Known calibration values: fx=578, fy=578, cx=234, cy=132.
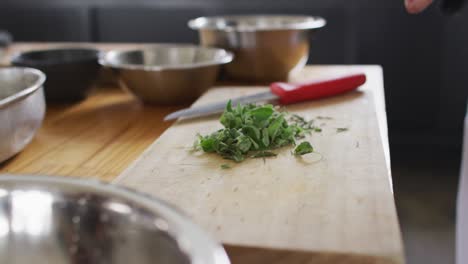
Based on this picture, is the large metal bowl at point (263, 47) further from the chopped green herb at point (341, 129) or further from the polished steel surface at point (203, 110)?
the chopped green herb at point (341, 129)

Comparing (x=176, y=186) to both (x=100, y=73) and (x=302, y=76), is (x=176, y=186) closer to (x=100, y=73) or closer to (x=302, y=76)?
(x=100, y=73)

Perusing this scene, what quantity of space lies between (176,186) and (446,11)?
0.70 metres

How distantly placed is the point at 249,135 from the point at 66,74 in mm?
484

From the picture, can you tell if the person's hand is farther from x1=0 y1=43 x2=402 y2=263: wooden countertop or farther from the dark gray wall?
the dark gray wall

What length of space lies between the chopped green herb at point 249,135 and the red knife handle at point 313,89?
178 millimetres

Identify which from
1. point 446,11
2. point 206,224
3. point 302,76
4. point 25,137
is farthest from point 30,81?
point 446,11

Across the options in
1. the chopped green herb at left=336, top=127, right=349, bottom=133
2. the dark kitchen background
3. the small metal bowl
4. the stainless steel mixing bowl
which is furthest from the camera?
the dark kitchen background

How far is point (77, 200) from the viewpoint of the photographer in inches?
18.5

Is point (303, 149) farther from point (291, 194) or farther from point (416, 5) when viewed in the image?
point (416, 5)

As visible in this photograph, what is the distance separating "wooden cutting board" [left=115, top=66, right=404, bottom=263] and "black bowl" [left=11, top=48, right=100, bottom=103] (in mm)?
321

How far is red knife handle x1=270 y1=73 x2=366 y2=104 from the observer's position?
1.02 meters

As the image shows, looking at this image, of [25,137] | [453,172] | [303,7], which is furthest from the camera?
[303,7]

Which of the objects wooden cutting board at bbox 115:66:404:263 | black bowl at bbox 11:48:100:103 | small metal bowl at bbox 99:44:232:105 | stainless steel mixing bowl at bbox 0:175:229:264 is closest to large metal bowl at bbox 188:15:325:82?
small metal bowl at bbox 99:44:232:105

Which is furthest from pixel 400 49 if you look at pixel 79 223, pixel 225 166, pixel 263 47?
pixel 79 223
